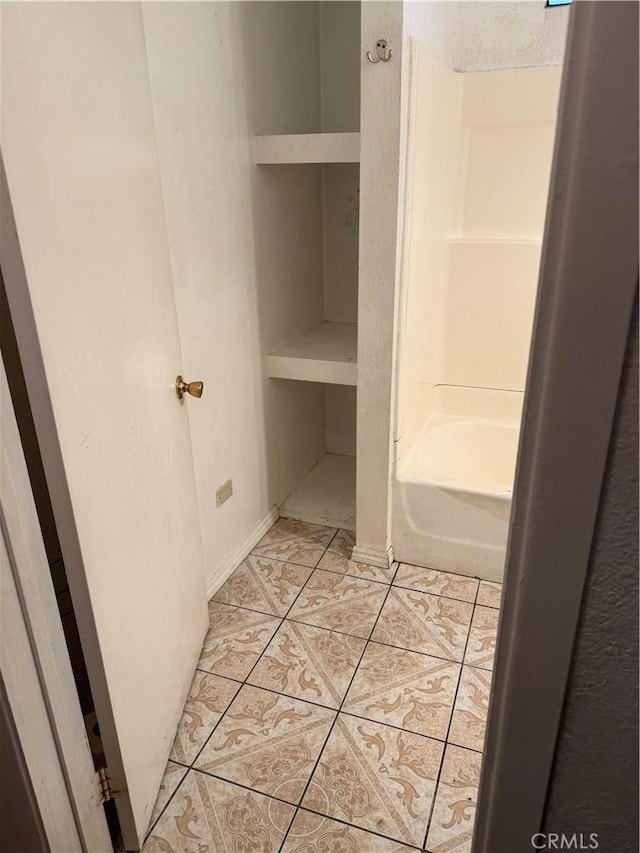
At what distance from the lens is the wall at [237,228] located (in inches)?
67.2

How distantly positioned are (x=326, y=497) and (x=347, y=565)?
49cm

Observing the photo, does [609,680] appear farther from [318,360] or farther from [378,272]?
[318,360]

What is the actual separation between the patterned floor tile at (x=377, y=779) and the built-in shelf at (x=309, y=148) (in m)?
1.74

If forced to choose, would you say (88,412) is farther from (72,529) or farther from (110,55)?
(110,55)

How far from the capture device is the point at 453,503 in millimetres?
2135

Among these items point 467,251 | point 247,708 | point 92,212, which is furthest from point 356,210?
point 247,708

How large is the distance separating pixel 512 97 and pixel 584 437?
2.34 meters

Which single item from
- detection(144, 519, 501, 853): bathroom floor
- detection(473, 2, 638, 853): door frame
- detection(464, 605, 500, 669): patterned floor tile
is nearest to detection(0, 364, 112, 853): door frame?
detection(144, 519, 501, 853): bathroom floor

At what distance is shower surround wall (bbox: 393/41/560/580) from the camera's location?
6.91 ft

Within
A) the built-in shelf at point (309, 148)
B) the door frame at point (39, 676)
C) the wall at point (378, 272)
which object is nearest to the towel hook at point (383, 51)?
the wall at point (378, 272)

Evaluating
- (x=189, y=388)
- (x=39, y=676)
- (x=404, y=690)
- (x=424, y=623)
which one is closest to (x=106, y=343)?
(x=189, y=388)

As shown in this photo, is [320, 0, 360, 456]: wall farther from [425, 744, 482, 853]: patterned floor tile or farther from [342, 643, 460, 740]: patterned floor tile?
[425, 744, 482, 853]: patterned floor tile

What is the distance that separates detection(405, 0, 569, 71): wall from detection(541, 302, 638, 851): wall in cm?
222

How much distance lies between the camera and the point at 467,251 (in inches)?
101
